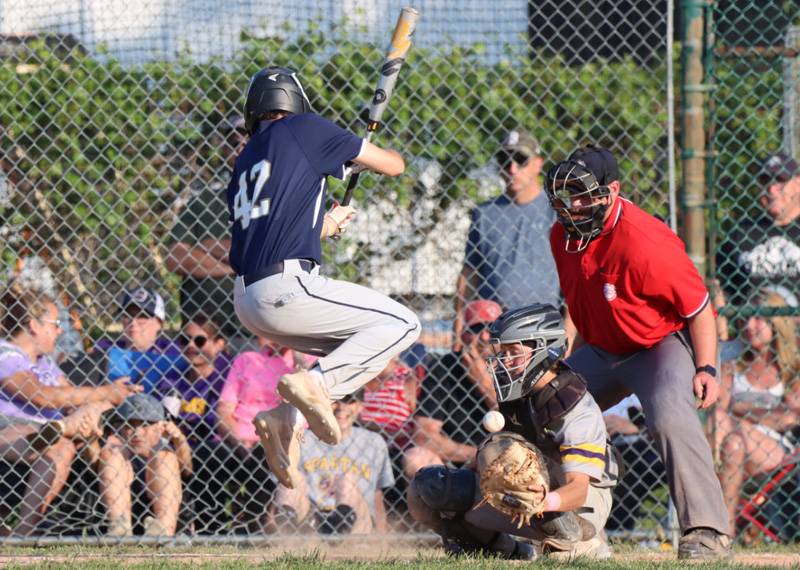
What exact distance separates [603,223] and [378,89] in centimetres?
118

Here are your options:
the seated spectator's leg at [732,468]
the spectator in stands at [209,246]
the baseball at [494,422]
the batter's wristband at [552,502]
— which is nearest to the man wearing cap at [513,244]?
the seated spectator's leg at [732,468]

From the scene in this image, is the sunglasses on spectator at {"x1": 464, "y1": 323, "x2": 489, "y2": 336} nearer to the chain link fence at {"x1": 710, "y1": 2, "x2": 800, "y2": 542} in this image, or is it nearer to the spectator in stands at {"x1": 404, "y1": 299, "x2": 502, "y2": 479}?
the spectator in stands at {"x1": 404, "y1": 299, "x2": 502, "y2": 479}

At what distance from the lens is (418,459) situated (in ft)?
21.9

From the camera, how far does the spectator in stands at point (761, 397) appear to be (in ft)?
21.3

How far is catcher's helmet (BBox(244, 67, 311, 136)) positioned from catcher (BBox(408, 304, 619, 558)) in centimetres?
129

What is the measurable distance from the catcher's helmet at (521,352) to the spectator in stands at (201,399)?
89.1 inches

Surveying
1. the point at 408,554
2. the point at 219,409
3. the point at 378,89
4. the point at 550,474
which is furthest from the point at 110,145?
the point at 550,474

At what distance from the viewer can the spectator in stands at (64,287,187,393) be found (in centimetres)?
673

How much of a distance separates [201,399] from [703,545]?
306cm

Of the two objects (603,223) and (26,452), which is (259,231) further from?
(26,452)

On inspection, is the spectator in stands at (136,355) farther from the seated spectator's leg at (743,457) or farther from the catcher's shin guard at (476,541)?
the seated spectator's leg at (743,457)

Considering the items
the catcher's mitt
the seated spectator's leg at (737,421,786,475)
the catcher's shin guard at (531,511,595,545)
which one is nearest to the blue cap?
the catcher's mitt

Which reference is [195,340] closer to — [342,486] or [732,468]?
[342,486]

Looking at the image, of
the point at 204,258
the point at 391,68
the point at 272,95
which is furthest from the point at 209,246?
the point at 272,95
